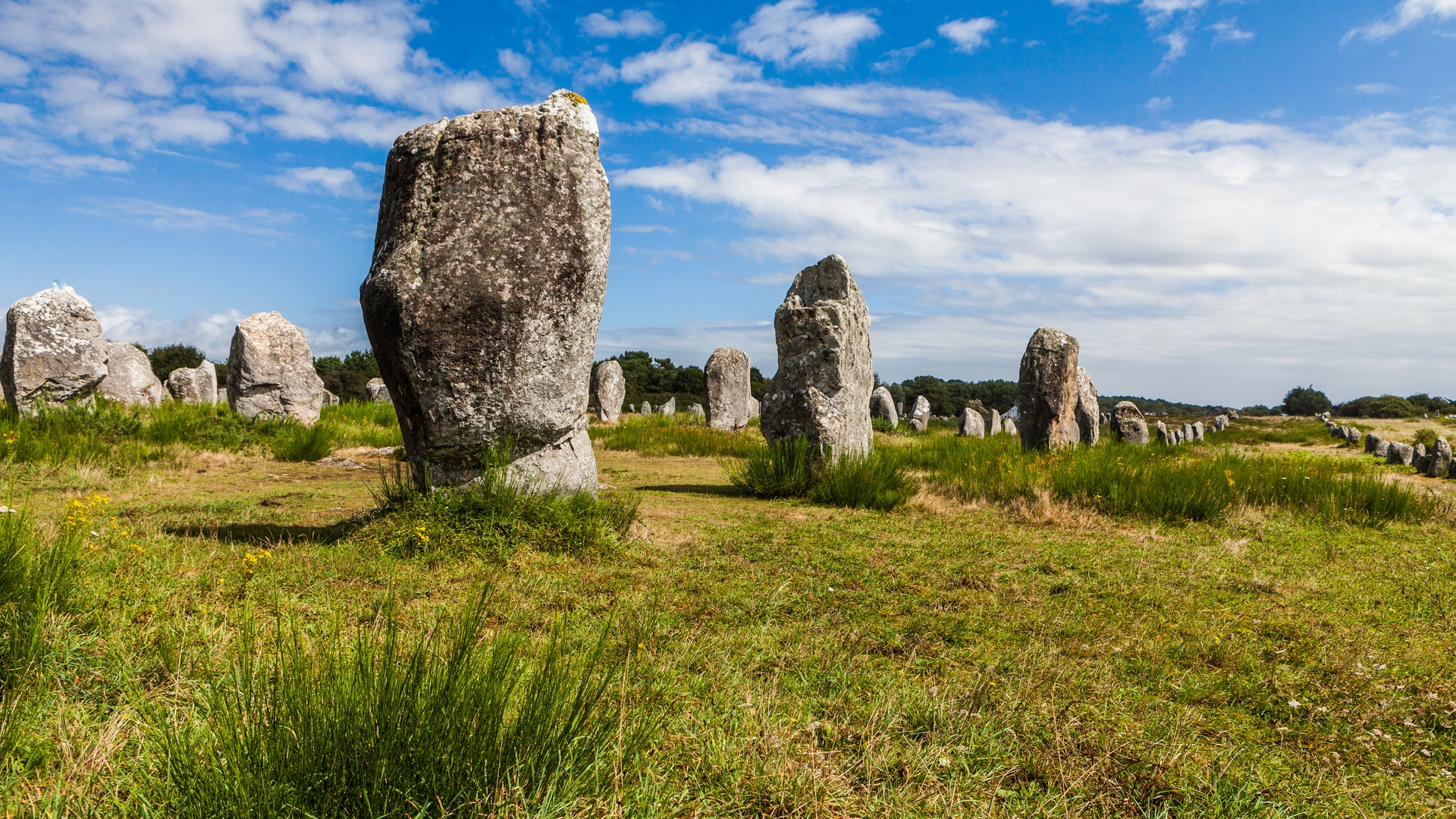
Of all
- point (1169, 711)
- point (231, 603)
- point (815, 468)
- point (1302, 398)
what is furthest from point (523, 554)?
point (1302, 398)

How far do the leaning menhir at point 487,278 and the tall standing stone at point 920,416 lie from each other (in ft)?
65.1

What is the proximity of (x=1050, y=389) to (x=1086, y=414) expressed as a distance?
3470 mm

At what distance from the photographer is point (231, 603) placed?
370cm

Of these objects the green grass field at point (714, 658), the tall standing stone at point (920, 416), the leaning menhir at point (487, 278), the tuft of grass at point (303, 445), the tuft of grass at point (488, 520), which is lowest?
the green grass field at point (714, 658)

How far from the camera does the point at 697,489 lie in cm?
944

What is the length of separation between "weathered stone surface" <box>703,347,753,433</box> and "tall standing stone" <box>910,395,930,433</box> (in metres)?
5.45

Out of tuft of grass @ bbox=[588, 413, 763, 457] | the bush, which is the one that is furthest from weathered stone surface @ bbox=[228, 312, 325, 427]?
the bush

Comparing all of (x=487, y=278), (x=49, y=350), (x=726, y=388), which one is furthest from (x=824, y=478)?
(x=726, y=388)

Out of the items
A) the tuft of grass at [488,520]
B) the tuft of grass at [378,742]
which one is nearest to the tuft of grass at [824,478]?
the tuft of grass at [488,520]

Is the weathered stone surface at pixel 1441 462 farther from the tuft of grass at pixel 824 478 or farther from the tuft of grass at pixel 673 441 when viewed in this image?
the tuft of grass at pixel 673 441

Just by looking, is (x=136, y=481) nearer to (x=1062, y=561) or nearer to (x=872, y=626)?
(x=872, y=626)

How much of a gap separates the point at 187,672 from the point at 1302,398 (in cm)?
7014

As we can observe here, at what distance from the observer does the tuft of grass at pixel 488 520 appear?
5.06 meters

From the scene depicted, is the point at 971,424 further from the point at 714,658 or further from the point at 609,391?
the point at 714,658
